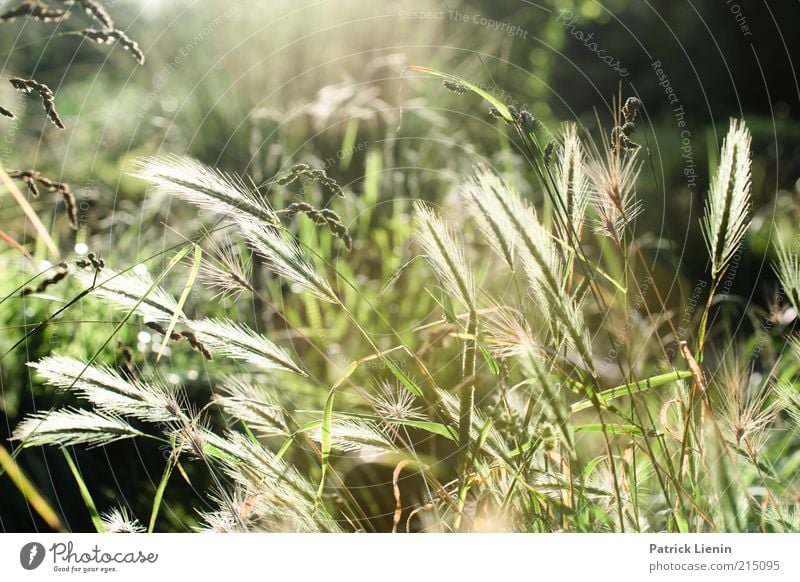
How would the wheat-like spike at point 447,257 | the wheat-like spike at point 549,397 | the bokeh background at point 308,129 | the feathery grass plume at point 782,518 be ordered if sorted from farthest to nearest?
the bokeh background at point 308,129 < the feathery grass plume at point 782,518 < the wheat-like spike at point 447,257 < the wheat-like spike at point 549,397

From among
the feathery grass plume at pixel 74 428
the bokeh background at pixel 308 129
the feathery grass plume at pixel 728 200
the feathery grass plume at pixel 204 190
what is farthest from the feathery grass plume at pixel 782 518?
the feathery grass plume at pixel 74 428

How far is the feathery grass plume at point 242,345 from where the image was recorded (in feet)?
3.03

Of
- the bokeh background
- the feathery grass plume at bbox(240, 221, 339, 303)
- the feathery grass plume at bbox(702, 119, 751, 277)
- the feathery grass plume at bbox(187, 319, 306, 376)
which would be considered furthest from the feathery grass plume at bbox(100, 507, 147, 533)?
the feathery grass plume at bbox(702, 119, 751, 277)

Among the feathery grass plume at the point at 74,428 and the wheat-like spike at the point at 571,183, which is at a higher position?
the wheat-like spike at the point at 571,183

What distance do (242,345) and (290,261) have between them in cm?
14

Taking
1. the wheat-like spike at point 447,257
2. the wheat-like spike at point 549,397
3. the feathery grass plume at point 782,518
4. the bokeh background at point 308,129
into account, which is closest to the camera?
the wheat-like spike at point 549,397

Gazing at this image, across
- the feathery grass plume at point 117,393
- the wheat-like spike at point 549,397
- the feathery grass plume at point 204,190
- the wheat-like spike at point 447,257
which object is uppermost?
the feathery grass plume at point 204,190

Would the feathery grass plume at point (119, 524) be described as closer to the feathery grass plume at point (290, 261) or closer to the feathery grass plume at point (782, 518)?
the feathery grass plume at point (290, 261)

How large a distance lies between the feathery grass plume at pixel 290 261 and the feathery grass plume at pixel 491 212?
230mm

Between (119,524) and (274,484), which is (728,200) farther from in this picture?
(119,524)

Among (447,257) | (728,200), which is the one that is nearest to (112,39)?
(447,257)

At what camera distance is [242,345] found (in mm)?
931

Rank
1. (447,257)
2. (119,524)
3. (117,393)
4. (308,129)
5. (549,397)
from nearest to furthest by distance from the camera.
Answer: (549,397), (447,257), (117,393), (119,524), (308,129)
